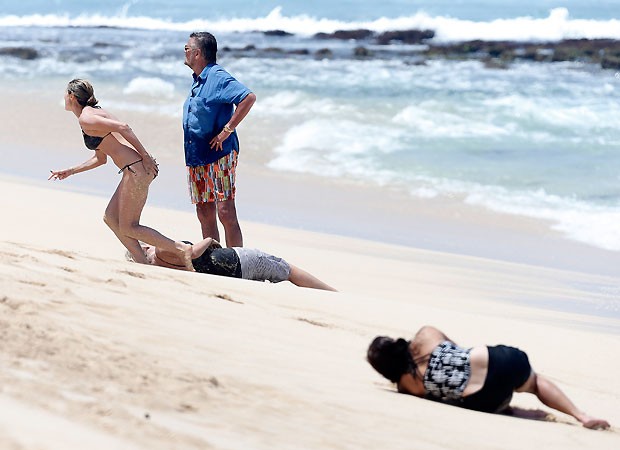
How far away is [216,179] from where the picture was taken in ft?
27.0

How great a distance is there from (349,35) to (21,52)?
14.5m

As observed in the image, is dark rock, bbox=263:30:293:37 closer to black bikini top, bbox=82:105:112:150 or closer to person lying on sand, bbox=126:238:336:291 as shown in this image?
black bikini top, bbox=82:105:112:150

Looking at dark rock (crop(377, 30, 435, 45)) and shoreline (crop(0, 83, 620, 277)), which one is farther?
dark rock (crop(377, 30, 435, 45))

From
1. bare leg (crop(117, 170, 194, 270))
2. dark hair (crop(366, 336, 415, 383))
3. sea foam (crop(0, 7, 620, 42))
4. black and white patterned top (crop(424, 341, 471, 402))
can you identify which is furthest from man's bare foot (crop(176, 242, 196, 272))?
sea foam (crop(0, 7, 620, 42))

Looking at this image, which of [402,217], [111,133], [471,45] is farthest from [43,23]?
[111,133]

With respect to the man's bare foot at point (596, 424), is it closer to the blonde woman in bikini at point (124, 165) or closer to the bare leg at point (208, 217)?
the blonde woman in bikini at point (124, 165)

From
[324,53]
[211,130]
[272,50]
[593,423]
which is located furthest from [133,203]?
[272,50]

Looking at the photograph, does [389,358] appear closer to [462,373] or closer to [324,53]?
[462,373]

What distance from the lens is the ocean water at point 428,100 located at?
50.6 ft

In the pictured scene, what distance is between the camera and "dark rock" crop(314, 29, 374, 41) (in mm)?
45312

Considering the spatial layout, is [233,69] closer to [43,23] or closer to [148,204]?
[148,204]

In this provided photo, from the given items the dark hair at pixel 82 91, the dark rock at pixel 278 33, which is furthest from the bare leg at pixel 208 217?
the dark rock at pixel 278 33

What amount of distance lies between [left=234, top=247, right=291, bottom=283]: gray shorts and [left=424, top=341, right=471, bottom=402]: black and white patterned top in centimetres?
250

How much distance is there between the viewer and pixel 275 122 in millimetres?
20109
